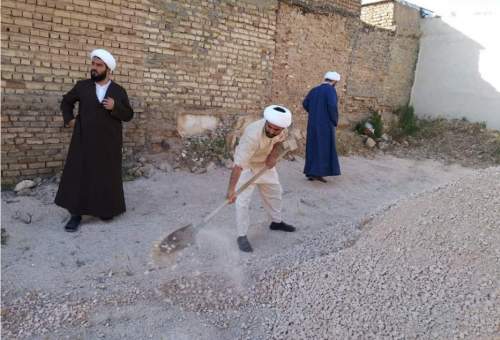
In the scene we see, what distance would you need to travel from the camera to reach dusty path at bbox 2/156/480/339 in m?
2.38

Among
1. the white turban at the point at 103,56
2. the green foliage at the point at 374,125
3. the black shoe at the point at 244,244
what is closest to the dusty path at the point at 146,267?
the black shoe at the point at 244,244

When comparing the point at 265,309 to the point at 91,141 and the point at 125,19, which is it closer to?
the point at 91,141

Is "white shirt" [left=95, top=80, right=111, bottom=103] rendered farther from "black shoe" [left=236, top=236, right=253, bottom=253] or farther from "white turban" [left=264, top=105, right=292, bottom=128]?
"black shoe" [left=236, top=236, right=253, bottom=253]

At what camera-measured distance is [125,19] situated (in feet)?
15.8

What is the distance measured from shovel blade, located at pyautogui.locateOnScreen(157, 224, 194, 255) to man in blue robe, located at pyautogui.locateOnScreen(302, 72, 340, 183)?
8.97 feet

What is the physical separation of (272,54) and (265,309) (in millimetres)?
4772

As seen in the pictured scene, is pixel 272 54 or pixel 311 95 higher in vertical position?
pixel 272 54

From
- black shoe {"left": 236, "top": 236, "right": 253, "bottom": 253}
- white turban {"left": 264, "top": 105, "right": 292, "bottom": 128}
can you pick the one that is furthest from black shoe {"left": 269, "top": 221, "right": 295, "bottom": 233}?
white turban {"left": 264, "top": 105, "right": 292, "bottom": 128}

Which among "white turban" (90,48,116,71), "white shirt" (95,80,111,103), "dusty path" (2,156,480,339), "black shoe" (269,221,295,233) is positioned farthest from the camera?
"black shoe" (269,221,295,233)

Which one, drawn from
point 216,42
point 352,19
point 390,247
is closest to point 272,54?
point 216,42

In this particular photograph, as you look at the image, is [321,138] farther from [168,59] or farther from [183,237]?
[183,237]

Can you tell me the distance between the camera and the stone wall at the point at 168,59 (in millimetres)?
4246

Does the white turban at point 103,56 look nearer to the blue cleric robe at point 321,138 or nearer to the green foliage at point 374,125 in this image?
the blue cleric robe at point 321,138

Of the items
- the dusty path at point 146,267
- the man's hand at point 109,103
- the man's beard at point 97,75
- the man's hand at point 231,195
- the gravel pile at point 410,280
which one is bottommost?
the dusty path at point 146,267
